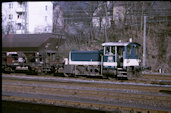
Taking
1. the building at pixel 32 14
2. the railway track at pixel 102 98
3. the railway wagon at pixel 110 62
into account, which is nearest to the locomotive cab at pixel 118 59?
the railway wagon at pixel 110 62

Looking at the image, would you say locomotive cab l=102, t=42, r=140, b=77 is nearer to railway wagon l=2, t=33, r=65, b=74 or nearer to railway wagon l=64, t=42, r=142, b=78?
railway wagon l=64, t=42, r=142, b=78

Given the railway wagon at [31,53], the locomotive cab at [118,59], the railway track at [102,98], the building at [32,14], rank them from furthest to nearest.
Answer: the building at [32,14]
the railway wagon at [31,53]
the locomotive cab at [118,59]
the railway track at [102,98]

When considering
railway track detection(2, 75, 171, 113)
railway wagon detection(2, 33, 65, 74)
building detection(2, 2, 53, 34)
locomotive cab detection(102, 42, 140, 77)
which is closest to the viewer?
railway track detection(2, 75, 171, 113)

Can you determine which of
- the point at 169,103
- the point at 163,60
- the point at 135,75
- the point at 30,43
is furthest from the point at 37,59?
the point at 163,60

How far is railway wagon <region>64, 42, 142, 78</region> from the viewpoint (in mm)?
15398

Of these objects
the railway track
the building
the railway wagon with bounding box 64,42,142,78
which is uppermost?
the building

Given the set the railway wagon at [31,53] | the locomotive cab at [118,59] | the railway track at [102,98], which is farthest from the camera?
the railway wagon at [31,53]

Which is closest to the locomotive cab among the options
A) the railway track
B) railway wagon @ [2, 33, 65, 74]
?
the railway track

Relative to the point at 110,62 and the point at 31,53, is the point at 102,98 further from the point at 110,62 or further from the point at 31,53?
the point at 31,53

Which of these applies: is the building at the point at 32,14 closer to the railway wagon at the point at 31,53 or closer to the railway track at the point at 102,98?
the railway wagon at the point at 31,53

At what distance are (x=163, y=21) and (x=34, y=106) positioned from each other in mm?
24034

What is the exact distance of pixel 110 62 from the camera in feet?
51.3

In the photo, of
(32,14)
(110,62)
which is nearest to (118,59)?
(110,62)

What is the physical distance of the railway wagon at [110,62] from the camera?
50.5 feet
